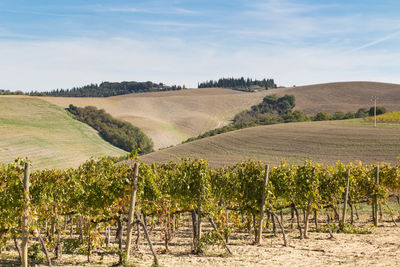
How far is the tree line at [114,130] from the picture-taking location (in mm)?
81062

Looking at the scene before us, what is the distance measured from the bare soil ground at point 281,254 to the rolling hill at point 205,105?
71.9 m

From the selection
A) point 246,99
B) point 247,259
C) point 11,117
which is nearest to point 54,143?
point 11,117

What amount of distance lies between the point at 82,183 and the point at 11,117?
71709 millimetres

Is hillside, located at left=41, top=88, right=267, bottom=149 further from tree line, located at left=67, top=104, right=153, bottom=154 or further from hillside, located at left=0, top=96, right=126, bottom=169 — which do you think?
hillside, located at left=0, top=96, right=126, bottom=169

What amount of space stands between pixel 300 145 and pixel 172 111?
6577cm

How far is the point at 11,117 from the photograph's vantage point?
75062 millimetres

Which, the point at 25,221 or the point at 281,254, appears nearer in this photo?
the point at 25,221

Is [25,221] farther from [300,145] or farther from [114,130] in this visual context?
[114,130]

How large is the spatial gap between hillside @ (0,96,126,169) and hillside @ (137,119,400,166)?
16.1 m

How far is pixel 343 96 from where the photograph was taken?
361ft

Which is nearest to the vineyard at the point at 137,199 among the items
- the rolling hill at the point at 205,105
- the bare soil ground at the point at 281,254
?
the bare soil ground at the point at 281,254

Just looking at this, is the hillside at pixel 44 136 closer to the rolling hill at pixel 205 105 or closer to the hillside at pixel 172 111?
the hillside at pixel 172 111

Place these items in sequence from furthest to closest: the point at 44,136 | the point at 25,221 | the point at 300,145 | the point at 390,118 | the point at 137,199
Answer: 1. the point at 44,136
2. the point at 390,118
3. the point at 300,145
4. the point at 137,199
5. the point at 25,221

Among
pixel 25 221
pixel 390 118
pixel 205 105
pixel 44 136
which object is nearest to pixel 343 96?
pixel 205 105
